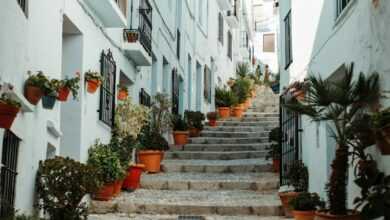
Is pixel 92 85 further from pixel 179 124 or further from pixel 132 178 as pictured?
pixel 179 124

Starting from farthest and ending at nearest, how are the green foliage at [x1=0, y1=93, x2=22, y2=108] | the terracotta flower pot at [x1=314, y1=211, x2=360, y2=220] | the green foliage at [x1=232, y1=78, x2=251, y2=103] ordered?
→ the green foliage at [x1=232, y1=78, x2=251, y2=103] → the terracotta flower pot at [x1=314, y1=211, x2=360, y2=220] → the green foliage at [x1=0, y1=93, x2=22, y2=108]

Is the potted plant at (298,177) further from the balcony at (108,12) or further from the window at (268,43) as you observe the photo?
the window at (268,43)

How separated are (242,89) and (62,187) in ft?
59.9

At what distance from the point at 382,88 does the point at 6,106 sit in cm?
390

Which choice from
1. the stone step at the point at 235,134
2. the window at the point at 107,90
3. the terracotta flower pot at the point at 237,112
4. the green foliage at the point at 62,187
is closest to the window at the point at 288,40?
the window at the point at 107,90

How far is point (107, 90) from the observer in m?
11.9

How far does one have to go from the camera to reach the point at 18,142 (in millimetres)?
7156

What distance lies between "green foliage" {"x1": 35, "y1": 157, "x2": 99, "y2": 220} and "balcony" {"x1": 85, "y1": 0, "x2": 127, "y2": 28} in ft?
10.6

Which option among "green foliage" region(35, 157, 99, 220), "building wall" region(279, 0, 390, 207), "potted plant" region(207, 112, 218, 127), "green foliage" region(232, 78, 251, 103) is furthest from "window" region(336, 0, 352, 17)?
"green foliage" region(232, 78, 251, 103)

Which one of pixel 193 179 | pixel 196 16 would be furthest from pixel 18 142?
pixel 196 16

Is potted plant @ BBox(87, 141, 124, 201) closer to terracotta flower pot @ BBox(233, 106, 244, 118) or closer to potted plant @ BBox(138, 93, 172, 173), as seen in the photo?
potted plant @ BBox(138, 93, 172, 173)

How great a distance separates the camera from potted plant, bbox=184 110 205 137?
19.1 metres

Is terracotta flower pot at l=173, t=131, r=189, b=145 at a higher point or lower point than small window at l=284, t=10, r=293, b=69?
lower

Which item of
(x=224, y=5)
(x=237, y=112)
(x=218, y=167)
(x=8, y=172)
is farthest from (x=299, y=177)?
(x=224, y=5)
